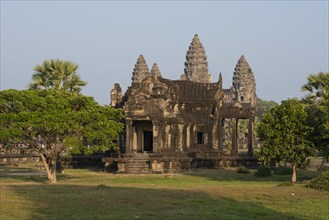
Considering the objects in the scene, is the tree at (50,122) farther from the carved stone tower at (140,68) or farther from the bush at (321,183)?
the carved stone tower at (140,68)

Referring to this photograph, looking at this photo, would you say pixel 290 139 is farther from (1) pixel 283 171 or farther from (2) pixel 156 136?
(2) pixel 156 136

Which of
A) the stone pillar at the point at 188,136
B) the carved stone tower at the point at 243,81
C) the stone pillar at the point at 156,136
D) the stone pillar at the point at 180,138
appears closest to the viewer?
the stone pillar at the point at 156,136

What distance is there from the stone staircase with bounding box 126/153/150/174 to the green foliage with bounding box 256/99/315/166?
11606mm

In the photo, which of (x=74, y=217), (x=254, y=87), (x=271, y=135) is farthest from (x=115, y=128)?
(x=254, y=87)

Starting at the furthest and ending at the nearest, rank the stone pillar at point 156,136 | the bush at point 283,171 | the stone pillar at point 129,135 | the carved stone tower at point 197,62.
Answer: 1. the carved stone tower at point 197,62
2. the stone pillar at point 129,135
3. the stone pillar at point 156,136
4. the bush at point 283,171

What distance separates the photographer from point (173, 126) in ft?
186

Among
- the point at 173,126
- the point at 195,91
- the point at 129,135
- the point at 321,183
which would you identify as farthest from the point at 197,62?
the point at 321,183

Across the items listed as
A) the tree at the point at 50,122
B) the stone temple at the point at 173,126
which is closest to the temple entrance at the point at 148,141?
the stone temple at the point at 173,126

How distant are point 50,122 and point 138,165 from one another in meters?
12.2

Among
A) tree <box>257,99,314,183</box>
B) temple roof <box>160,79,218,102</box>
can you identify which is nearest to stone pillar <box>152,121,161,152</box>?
temple roof <box>160,79,218,102</box>

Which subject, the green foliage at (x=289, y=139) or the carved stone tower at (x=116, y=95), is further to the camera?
the carved stone tower at (x=116, y=95)

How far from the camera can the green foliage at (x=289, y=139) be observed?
4256cm

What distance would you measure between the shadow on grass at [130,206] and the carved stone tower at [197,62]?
9790cm

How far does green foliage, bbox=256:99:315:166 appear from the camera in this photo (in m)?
42.6
